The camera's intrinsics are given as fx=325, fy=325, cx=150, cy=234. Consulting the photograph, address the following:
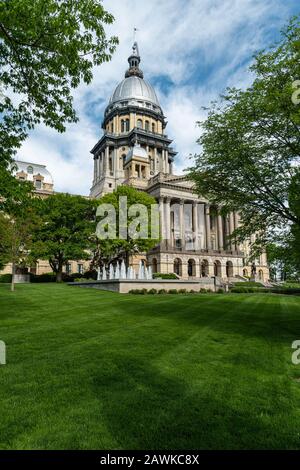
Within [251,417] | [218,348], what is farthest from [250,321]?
[251,417]

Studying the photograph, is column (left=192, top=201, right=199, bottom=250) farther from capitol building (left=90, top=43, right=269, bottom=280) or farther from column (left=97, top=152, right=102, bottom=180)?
column (left=97, top=152, right=102, bottom=180)

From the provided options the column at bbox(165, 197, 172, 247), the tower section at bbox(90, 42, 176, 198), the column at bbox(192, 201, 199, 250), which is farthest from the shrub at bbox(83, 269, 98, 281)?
the tower section at bbox(90, 42, 176, 198)

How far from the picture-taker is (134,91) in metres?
100

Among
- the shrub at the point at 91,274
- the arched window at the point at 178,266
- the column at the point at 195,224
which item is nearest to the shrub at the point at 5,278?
the shrub at the point at 91,274

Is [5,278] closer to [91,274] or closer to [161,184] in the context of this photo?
[91,274]

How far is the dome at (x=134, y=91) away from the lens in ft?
327

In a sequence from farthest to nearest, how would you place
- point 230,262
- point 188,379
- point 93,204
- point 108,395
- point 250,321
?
1. point 230,262
2. point 93,204
3. point 250,321
4. point 188,379
5. point 108,395

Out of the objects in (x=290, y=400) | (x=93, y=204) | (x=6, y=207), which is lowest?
(x=290, y=400)

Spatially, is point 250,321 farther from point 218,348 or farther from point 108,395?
point 108,395

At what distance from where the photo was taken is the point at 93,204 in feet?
172

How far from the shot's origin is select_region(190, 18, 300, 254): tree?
1181 centimetres
